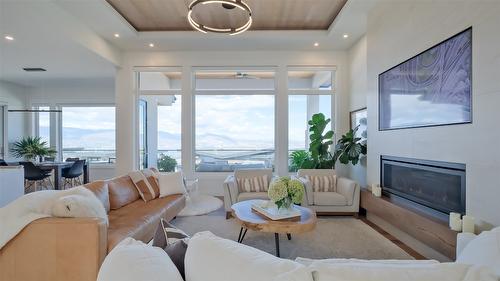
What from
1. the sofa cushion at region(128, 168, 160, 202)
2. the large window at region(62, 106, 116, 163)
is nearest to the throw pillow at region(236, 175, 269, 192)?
the sofa cushion at region(128, 168, 160, 202)

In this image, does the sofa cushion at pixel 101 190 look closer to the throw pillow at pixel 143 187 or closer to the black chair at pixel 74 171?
the throw pillow at pixel 143 187

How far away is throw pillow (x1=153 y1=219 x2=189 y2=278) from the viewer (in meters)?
1.15

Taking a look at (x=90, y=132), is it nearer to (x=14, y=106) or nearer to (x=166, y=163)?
(x=14, y=106)

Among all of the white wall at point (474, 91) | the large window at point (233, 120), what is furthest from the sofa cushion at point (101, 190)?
the white wall at point (474, 91)

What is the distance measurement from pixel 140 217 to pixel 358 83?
4.64 m

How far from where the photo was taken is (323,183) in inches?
178

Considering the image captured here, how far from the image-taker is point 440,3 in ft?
9.03

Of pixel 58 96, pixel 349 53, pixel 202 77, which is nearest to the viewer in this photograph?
pixel 349 53

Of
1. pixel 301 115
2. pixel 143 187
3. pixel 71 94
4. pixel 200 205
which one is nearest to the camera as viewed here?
pixel 143 187

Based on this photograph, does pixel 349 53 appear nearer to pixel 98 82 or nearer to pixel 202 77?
pixel 202 77

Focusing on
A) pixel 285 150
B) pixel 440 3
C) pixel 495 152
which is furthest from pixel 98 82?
pixel 495 152

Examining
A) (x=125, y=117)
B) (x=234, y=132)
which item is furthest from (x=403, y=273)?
(x=125, y=117)

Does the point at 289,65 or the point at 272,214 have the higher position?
the point at 289,65

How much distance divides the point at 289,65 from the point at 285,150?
194 cm
